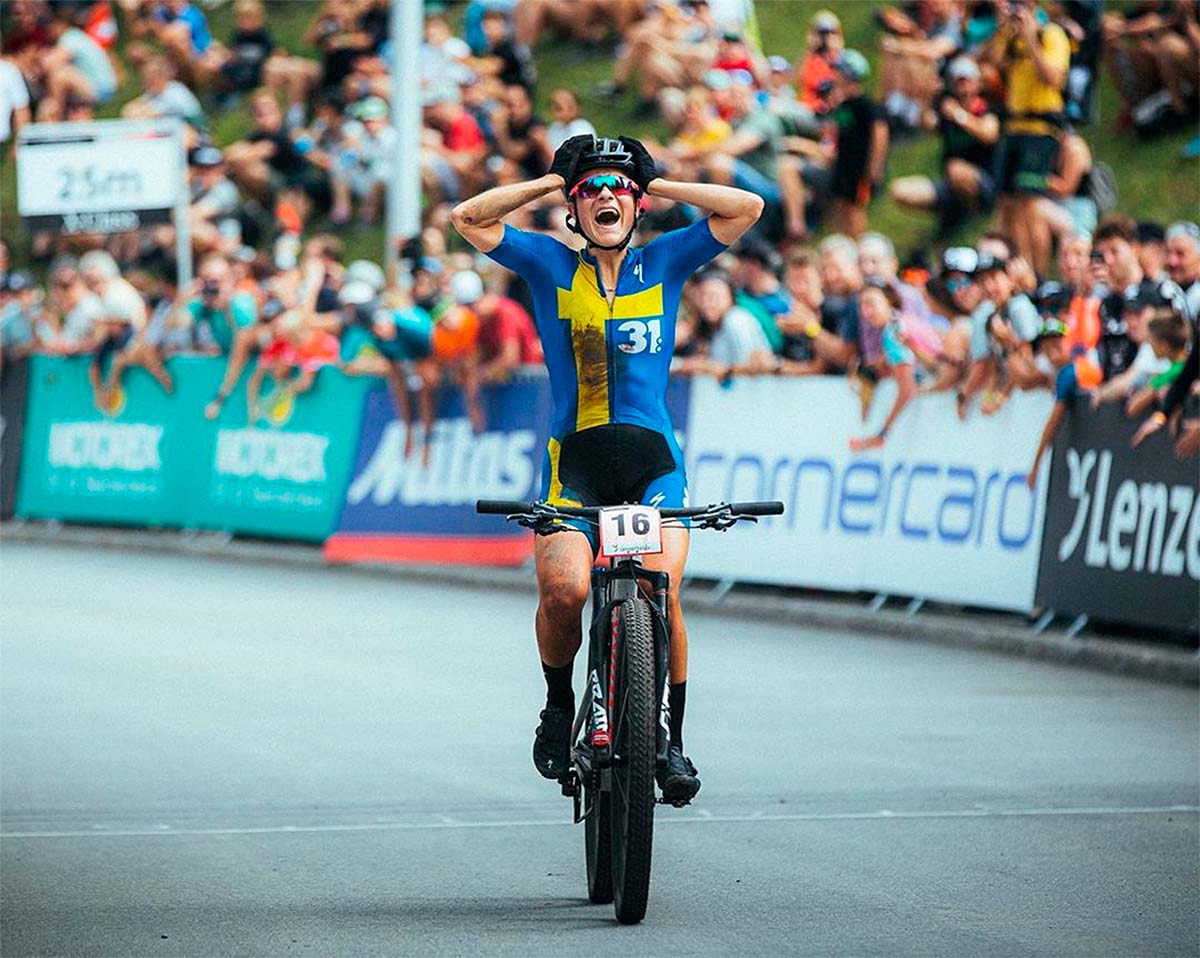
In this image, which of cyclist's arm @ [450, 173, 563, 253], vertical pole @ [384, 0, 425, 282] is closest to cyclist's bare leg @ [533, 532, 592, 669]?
cyclist's arm @ [450, 173, 563, 253]

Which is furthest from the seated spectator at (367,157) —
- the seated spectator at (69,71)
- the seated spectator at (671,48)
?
the seated spectator at (69,71)

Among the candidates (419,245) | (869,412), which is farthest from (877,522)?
(419,245)

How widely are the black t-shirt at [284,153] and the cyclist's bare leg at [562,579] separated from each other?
69.6ft

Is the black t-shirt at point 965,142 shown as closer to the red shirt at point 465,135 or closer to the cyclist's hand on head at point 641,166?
the red shirt at point 465,135

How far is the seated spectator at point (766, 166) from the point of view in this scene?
68.2 ft

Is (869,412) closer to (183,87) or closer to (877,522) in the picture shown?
(877,522)

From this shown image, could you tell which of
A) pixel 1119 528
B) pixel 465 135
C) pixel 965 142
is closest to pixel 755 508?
pixel 1119 528

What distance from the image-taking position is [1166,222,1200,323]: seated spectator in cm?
1391

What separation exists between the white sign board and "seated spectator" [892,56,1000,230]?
7098mm

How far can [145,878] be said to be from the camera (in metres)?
7.80

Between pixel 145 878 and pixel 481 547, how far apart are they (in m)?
11.4

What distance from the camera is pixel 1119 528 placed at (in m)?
13.8

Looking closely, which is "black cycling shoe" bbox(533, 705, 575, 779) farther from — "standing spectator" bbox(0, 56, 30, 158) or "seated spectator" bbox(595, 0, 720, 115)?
"standing spectator" bbox(0, 56, 30, 158)

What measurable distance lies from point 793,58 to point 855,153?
6411 mm
